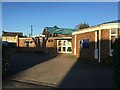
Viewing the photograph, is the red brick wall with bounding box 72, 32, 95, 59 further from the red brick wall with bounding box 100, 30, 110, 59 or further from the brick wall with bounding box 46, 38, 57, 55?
the brick wall with bounding box 46, 38, 57, 55

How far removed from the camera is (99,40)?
24.2 meters

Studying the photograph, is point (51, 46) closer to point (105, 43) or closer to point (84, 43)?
point (84, 43)

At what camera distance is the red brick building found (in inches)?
926

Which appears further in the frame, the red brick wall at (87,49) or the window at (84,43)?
the window at (84,43)

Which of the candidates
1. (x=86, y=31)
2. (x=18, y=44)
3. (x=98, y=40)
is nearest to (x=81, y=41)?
(x=86, y=31)

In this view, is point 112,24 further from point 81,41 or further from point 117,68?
point 117,68

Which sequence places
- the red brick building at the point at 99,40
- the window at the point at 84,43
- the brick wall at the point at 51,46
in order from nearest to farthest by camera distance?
the red brick building at the point at 99,40 < the window at the point at 84,43 < the brick wall at the point at 51,46

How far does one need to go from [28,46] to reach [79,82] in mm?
37462

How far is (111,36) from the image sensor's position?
23.6m

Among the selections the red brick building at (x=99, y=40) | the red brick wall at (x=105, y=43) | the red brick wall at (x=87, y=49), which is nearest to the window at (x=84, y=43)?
the red brick building at (x=99, y=40)

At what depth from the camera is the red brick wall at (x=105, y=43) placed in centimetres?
2355

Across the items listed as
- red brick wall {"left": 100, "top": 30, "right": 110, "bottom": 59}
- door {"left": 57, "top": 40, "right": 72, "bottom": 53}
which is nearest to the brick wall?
door {"left": 57, "top": 40, "right": 72, "bottom": 53}

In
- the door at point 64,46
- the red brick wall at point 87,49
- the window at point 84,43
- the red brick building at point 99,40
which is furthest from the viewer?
the door at point 64,46

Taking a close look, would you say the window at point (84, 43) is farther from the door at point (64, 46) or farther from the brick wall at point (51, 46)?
the brick wall at point (51, 46)
